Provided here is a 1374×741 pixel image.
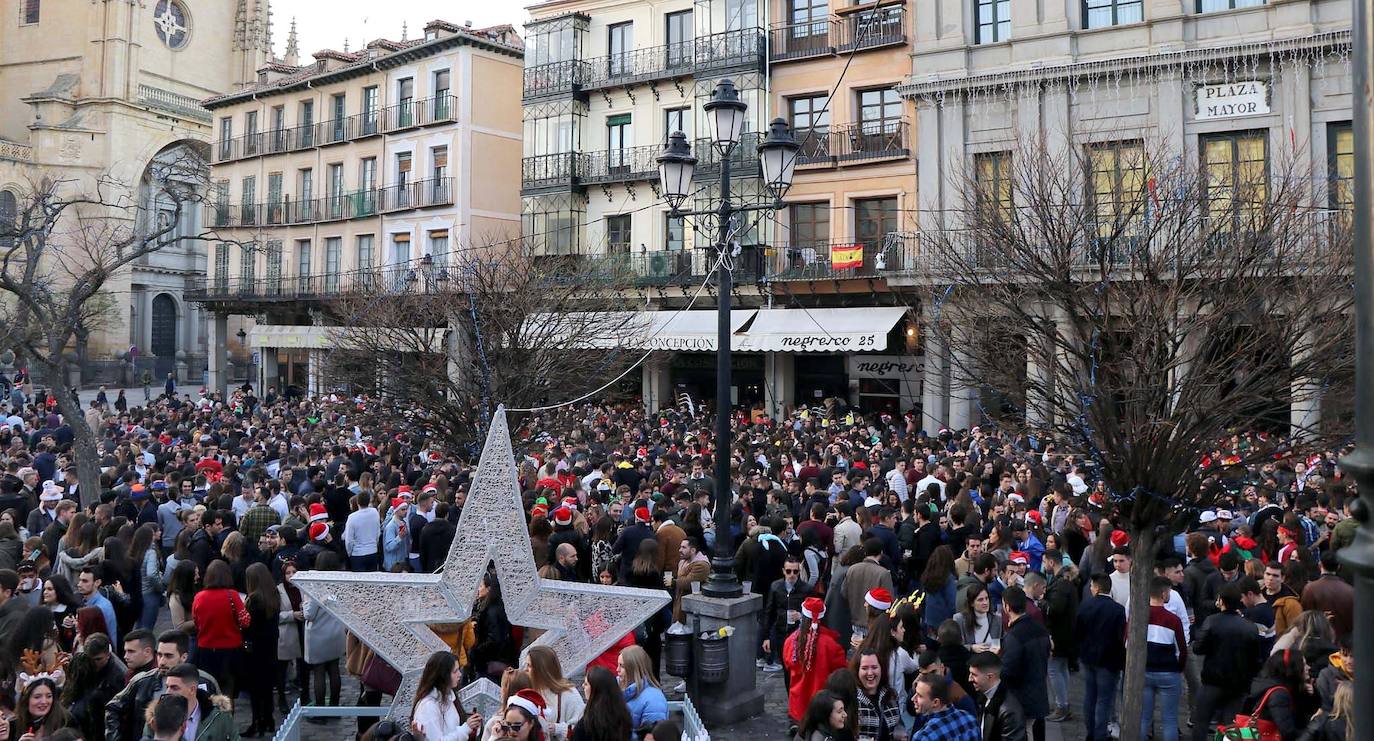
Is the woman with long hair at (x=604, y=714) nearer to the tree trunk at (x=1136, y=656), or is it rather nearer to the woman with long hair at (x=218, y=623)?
the woman with long hair at (x=218, y=623)

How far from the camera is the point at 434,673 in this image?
19.8 ft

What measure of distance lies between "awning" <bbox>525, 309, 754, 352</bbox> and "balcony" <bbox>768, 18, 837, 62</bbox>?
712 cm

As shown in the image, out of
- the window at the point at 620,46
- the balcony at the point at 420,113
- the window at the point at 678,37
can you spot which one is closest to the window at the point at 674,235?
the window at the point at 678,37

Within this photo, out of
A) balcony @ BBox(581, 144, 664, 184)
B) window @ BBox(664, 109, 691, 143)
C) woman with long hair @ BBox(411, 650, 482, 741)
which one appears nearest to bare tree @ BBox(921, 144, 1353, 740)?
woman with long hair @ BBox(411, 650, 482, 741)

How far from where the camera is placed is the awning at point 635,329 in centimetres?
1712

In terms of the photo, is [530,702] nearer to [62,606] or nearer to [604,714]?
[604,714]

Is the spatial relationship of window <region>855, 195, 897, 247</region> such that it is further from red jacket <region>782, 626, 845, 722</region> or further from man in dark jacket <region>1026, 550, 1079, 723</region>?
red jacket <region>782, 626, 845, 722</region>

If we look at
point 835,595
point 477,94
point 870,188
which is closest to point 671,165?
point 835,595

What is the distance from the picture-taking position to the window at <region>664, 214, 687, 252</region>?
2984cm

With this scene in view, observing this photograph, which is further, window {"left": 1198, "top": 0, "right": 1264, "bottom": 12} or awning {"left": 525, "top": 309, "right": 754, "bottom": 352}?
window {"left": 1198, "top": 0, "right": 1264, "bottom": 12}

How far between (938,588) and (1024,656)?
1731 mm

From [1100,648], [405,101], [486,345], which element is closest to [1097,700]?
[1100,648]

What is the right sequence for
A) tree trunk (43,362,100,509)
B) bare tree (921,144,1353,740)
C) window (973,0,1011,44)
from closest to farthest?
bare tree (921,144,1353,740) → tree trunk (43,362,100,509) → window (973,0,1011,44)

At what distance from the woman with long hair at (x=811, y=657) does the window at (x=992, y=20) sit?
65.0ft
